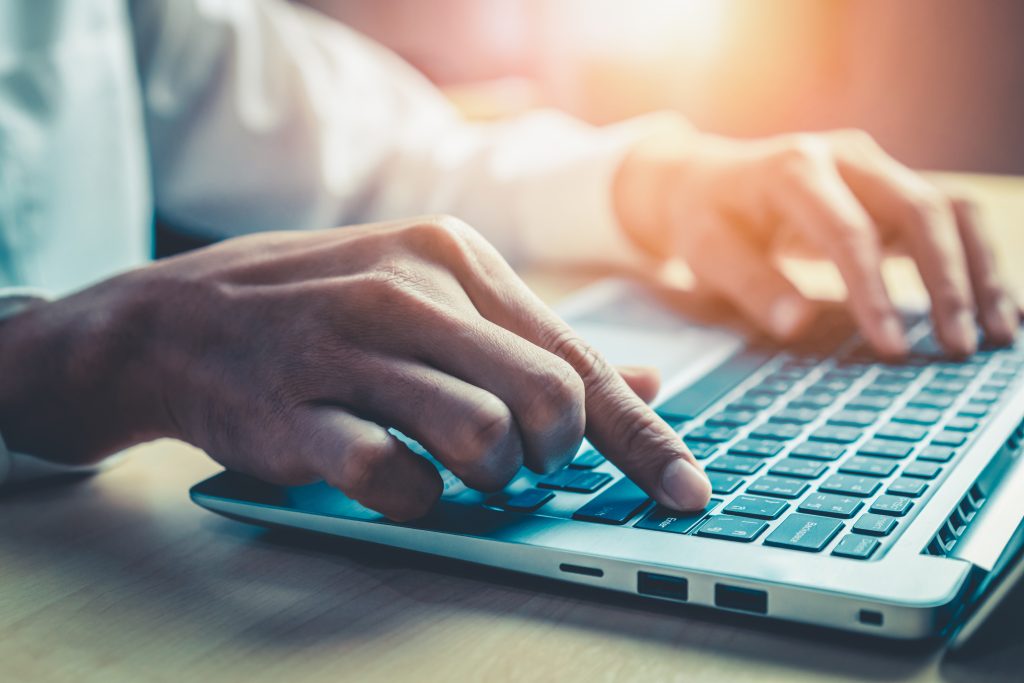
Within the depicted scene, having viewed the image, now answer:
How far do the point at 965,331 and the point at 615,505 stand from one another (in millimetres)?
350

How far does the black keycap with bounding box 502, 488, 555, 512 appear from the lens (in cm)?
38

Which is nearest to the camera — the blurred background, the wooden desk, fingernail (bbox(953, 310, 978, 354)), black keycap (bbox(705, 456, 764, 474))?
the wooden desk

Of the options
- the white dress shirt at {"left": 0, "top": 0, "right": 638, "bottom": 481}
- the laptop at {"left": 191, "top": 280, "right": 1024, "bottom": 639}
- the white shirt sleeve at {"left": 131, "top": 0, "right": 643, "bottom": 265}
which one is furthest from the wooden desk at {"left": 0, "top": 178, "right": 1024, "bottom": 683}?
the white shirt sleeve at {"left": 131, "top": 0, "right": 643, "bottom": 265}

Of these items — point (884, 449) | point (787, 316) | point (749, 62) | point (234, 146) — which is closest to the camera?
point (884, 449)

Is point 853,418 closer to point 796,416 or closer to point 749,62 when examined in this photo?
point 796,416

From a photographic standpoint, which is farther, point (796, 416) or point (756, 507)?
point (796, 416)

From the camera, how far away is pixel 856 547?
1.09ft

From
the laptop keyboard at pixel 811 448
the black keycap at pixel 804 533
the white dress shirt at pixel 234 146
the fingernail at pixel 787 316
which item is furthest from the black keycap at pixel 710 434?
the white dress shirt at pixel 234 146

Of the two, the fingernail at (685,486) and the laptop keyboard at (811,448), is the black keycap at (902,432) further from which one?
the fingernail at (685,486)

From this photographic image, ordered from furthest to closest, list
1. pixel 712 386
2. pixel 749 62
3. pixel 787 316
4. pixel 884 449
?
1. pixel 749 62
2. pixel 787 316
3. pixel 712 386
4. pixel 884 449

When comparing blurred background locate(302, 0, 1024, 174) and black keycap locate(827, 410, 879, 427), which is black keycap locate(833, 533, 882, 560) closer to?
black keycap locate(827, 410, 879, 427)

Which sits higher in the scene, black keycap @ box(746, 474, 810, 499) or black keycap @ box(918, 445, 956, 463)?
black keycap @ box(746, 474, 810, 499)

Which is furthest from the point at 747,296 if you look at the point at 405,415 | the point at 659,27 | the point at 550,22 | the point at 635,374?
the point at 550,22

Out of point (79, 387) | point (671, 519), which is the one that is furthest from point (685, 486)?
point (79, 387)
